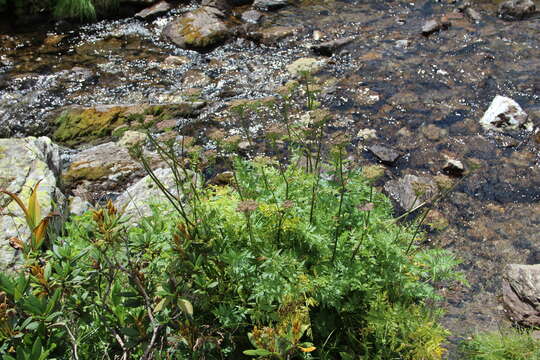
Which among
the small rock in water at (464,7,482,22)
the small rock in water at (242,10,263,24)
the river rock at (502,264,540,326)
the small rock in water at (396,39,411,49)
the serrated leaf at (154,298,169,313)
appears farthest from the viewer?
the small rock in water at (242,10,263,24)

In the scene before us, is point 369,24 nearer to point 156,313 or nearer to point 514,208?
point 514,208

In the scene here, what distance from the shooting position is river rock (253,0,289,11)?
9.90 metres

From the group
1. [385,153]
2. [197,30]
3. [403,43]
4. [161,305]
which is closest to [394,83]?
[403,43]

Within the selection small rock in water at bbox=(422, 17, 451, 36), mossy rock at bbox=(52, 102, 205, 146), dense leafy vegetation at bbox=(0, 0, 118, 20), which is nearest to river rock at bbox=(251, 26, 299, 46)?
small rock in water at bbox=(422, 17, 451, 36)

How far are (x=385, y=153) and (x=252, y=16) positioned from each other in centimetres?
531

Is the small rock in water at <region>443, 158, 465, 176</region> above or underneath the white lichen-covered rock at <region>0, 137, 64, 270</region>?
underneath

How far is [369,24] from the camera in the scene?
8727 mm

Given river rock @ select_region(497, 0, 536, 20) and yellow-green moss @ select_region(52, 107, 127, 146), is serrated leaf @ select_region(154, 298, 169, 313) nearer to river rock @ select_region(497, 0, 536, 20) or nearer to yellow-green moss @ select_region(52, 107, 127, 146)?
yellow-green moss @ select_region(52, 107, 127, 146)

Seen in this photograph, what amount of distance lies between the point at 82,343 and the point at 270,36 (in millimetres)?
7270

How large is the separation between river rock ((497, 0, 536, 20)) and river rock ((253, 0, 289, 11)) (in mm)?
4244

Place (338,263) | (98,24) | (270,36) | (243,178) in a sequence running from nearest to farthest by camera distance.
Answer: (338,263) < (243,178) < (270,36) < (98,24)

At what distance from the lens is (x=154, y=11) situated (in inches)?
391

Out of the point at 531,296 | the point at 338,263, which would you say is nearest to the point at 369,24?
the point at 531,296

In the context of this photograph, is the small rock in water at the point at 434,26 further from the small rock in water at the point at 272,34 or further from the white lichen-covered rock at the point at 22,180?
the white lichen-covered rock at the point at 22,180
